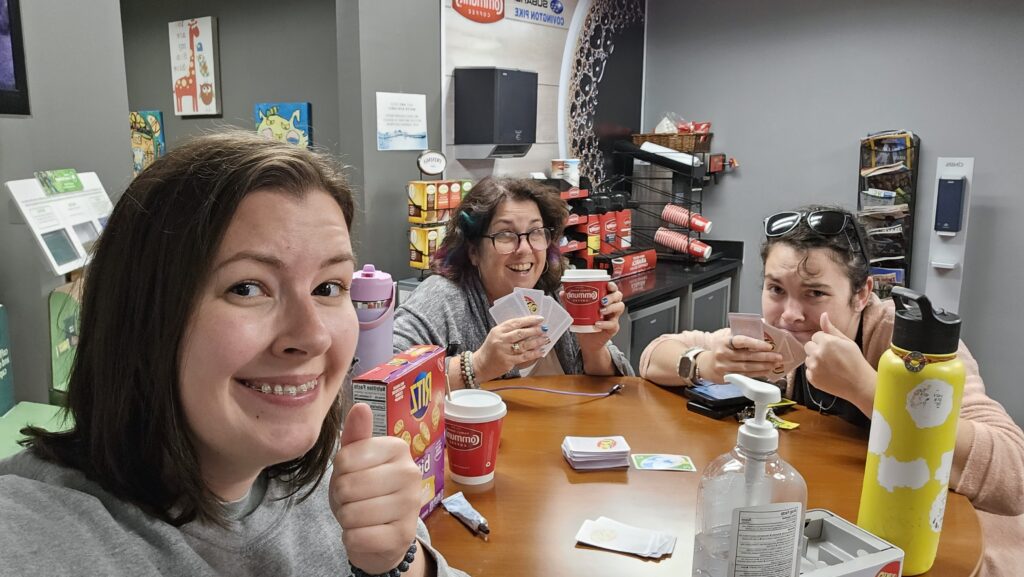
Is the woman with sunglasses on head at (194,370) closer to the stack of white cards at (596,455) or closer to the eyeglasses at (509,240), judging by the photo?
the stack of white cards at (596,455)

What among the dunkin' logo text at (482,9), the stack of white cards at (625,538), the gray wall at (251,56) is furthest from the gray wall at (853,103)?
the stack of white cards at (625,538)

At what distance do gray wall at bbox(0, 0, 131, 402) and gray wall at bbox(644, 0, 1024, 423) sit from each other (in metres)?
4.10

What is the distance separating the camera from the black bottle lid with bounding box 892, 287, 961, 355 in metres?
1.07

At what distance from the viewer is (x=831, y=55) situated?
461 cm

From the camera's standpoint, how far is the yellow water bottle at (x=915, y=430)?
1080 millimetres

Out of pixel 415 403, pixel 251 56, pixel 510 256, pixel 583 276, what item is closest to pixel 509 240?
pixel 510 256

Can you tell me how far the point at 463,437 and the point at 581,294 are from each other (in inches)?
29.5

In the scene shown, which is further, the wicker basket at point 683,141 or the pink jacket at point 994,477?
the wicker basket at point 683,141

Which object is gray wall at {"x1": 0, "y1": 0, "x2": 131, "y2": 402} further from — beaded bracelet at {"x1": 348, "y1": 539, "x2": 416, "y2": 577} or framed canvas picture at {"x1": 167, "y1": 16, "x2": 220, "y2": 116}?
framed canvas picture at {"x1": 167, "y1": 16, "x2": 220, "y2": 116}

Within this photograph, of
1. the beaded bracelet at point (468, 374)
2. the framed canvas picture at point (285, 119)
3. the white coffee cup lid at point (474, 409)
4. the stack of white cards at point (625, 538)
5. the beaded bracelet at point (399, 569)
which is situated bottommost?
the stack of white cards at point (625, 538)

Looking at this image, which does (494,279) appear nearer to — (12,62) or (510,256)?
(510,256)

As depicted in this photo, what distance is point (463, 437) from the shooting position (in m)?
1.45

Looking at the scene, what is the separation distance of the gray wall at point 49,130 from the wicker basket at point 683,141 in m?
3.61

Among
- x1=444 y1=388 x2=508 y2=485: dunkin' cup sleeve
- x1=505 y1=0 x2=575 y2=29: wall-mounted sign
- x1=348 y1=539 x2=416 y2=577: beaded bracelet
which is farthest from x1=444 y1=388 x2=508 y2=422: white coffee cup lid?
x1=505 y1=0 x2=575 y2=29: wall-mounted sign
